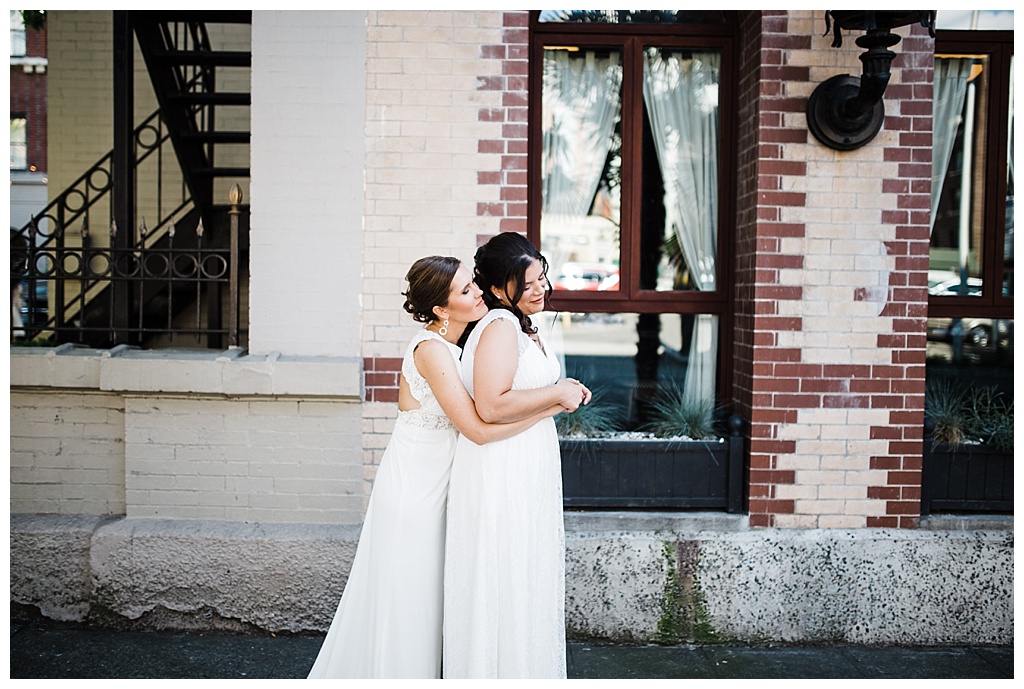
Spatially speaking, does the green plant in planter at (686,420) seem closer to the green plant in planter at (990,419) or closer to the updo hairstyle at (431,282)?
the green plant in planter at (990,419)

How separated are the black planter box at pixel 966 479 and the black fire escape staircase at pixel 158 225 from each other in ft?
12.5

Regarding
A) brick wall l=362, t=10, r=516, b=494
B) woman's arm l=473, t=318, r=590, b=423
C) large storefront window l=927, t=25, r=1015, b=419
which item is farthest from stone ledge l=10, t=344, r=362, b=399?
large storefront window l=927, t=25, r=1015, b=419

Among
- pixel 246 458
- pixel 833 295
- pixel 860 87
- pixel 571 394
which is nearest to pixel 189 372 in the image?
pixel 246 458

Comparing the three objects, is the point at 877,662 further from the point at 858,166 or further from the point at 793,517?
the point at 858,166

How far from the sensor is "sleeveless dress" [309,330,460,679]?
3586 mm

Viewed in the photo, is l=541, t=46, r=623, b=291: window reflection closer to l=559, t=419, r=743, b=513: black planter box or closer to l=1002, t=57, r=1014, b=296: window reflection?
l=559, t=419, r=743, b=513: black planter box

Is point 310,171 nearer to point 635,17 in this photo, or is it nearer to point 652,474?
point 635,17

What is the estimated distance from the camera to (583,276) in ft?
17.3

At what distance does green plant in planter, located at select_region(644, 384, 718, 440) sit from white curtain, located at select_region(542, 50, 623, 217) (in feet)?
3.97

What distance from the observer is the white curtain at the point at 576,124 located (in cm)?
523

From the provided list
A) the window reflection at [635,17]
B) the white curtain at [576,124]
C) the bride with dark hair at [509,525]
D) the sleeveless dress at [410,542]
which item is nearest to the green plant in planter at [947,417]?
the white curtain at [576,124]

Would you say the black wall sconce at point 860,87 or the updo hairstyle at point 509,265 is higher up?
the black wall sconce at point 860,87

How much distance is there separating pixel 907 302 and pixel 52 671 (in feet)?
14.7

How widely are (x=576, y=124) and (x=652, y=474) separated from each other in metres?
1.98
